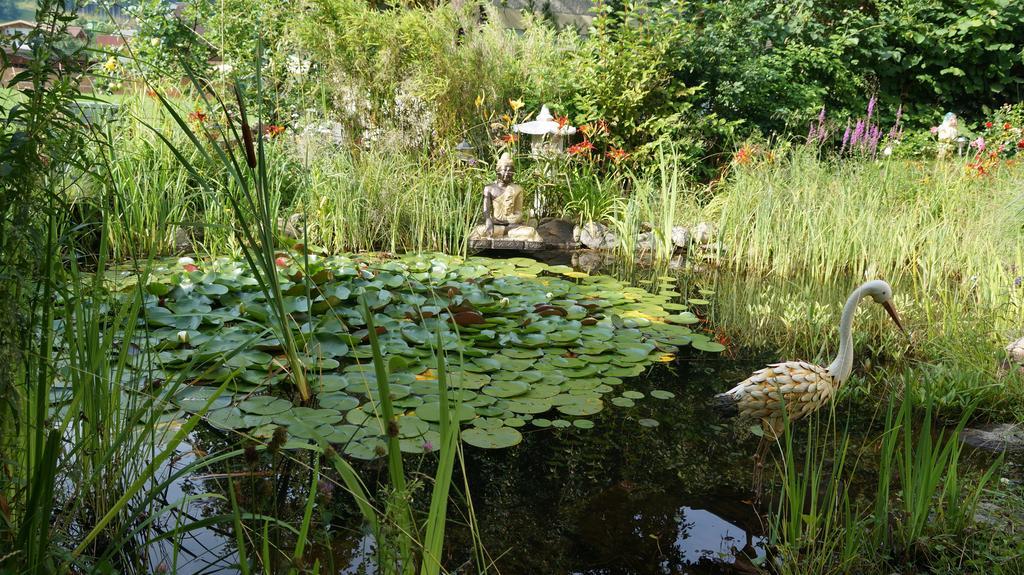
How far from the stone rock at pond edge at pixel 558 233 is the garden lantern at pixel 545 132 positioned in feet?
2.44

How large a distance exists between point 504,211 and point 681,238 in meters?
1.52

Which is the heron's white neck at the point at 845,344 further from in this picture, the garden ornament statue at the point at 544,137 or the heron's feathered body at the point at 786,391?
the garden ornament statue at the point at 544,137

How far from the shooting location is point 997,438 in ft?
9.30

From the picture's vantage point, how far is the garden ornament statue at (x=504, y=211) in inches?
254

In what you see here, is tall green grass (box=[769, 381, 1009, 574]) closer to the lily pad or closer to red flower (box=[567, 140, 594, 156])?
the lily pad

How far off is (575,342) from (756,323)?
1.31 metres

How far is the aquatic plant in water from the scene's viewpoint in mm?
2680

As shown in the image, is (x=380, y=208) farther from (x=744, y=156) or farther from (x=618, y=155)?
(x=744, y=156)

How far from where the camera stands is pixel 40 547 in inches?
49.3

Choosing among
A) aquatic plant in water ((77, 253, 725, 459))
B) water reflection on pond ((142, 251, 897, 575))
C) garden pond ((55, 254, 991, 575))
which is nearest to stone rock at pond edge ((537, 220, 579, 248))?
aquatic plant in water ((77, 253, 725, 459))

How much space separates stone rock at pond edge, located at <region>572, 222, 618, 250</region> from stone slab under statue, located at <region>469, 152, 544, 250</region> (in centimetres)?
44

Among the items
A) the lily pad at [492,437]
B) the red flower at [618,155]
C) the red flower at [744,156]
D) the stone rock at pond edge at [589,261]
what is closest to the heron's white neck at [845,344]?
Result: the lily pad at [492,437]

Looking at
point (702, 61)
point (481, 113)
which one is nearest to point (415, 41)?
point (481, 113)

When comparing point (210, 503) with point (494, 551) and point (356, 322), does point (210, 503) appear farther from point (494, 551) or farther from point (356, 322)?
point (356, 322)
